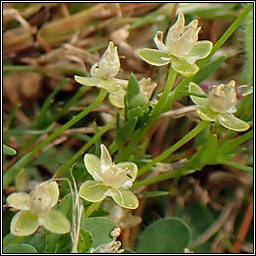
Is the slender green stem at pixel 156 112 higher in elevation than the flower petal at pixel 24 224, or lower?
higher

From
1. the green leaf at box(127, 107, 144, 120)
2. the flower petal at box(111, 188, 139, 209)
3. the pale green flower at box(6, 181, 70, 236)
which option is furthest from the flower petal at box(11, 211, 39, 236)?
the green leaf at box(127, 107, 144, 120)

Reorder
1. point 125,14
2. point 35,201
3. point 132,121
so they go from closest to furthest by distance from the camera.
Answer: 1. point 35,201
2. point 132,121
3. point 125,14

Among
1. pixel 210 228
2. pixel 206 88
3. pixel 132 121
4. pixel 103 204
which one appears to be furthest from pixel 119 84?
pixel 210 228

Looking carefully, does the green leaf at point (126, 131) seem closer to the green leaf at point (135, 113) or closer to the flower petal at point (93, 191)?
the green leaf at point (135, 113)

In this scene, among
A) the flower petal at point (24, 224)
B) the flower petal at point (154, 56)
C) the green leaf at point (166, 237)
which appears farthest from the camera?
the green leaf at point (166, 237)

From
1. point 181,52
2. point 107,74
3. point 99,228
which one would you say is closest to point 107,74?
Answer: point 107,74

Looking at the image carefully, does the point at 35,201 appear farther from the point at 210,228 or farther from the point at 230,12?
the point at 230,12

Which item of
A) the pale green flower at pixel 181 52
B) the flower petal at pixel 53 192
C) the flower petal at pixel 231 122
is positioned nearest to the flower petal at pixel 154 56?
the pale green flower at pixel 181 52
